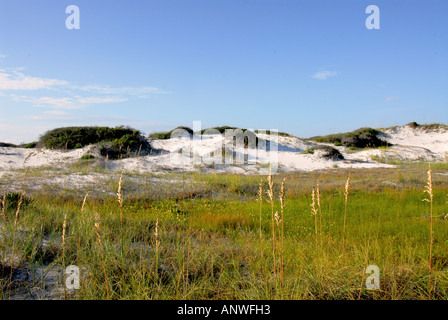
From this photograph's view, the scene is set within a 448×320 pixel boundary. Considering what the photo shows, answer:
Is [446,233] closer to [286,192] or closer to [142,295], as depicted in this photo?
[286,192]

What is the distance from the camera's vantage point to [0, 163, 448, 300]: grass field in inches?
125

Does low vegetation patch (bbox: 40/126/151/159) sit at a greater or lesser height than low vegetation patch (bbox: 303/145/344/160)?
greater

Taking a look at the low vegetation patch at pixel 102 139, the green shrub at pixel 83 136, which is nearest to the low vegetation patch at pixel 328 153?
the low vegetation patch at pixel 102 139

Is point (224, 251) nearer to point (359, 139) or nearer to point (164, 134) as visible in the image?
point (164, 134)

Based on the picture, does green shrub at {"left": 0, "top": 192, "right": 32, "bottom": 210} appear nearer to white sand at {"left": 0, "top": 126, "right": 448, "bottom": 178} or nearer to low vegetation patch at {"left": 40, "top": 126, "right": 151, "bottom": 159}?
white sand at {"left": 0, "top": 126, "right": 448, "bottom": 178}

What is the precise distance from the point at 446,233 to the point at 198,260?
5043 millimetres

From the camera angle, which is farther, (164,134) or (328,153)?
(164,134)

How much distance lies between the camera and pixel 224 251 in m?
4.59

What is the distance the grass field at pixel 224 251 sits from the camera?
10.5ft

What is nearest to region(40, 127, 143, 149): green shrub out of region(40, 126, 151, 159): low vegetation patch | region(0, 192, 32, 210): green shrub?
region(40, 126, 151, 159): low vegetation patch

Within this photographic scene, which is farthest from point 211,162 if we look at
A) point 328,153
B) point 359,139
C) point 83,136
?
point 359,139

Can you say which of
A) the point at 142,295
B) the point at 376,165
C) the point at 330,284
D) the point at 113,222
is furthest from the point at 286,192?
the point at 376,165

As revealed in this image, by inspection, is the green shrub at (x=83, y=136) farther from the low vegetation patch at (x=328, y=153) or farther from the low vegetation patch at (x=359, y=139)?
the low vegetation patch at (x=359, y=139)
